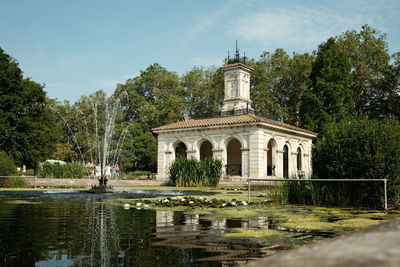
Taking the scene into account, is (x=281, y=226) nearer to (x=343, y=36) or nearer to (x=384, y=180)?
(x=384, y=180)

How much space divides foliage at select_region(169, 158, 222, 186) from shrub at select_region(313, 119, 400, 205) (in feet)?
57.5

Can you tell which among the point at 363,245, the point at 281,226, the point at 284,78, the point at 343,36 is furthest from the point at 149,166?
the point at 363,245

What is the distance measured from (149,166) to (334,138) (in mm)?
51995

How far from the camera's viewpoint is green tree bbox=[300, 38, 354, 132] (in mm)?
47125

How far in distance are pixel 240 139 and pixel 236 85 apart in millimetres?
8216

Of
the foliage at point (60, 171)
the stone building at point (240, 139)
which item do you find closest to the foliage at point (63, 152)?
the stone building at point (240, 139)

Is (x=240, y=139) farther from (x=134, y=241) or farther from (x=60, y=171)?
(x=134, y=241)

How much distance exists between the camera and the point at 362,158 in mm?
12945

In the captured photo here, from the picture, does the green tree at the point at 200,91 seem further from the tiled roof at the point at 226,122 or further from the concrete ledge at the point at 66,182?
the concrete ledge at the point at 66,182

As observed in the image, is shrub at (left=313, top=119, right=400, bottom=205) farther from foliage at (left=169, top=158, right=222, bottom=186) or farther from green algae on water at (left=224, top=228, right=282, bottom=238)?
foliage at (left=169, top=158, right=222, bottom=186)

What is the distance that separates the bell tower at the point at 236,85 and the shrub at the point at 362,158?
96.7ft

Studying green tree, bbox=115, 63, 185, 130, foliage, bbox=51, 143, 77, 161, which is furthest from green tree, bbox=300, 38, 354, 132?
foliage, bbox=51, 143, 77, 161

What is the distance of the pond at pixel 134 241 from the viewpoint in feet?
16.0

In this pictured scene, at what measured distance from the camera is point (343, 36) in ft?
182
